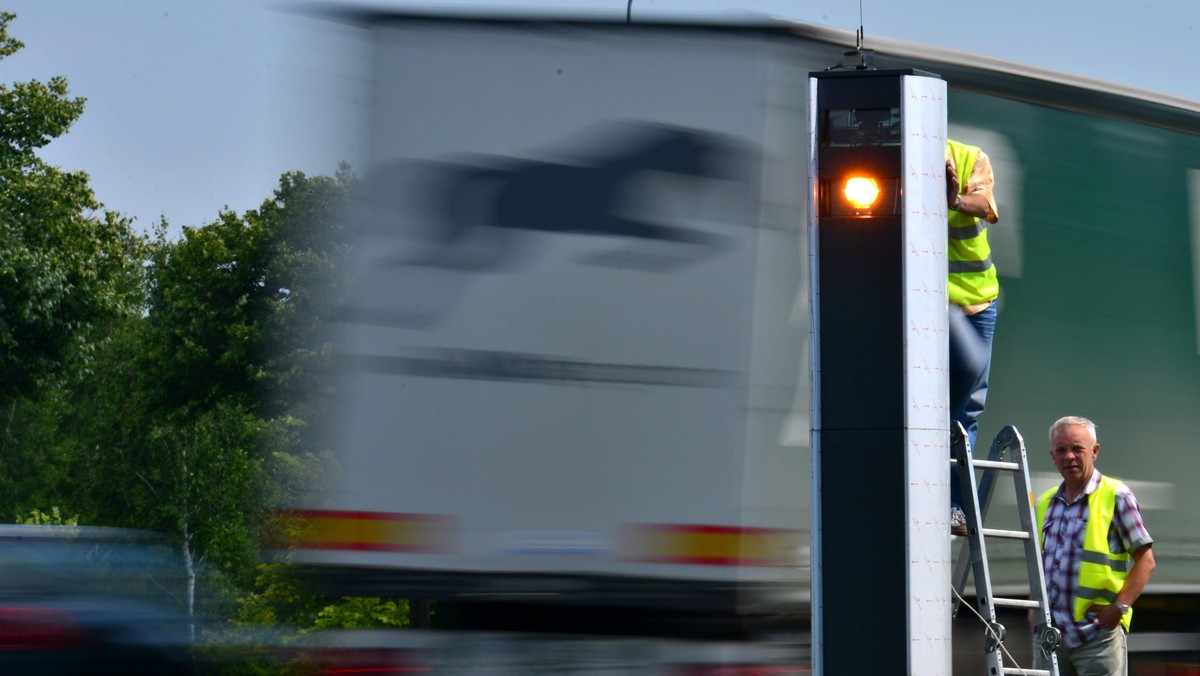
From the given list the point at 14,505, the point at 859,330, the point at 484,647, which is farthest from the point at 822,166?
the point at 14,505

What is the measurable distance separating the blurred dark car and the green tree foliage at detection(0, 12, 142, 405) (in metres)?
19.6

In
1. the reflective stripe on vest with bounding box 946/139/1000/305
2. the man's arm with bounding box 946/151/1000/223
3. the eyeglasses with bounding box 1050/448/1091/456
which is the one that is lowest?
the eyeglasses with bounding box 1050/448/1091/456

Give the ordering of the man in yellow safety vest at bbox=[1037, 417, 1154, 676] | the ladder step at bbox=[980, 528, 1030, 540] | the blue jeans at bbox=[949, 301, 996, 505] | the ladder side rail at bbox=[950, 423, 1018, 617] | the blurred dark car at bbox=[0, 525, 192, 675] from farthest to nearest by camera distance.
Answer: the blurred dark car at bbox=[0, 525, 192, 675], the blue jeans at bbox=[949, 301, 996, 505], the man in yellow safety vest at bbox=[1037, 417, 1154, 676], the ladder side rail at bbox=[950, 423, 1018, 617], the ladder step at bbox=[980, 528, 1030, 540]

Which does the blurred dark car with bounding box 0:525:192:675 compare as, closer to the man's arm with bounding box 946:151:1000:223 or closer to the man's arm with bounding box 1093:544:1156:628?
the man's arm with bounding box 946:151:1000:223

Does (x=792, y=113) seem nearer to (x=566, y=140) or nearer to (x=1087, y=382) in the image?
(x=566, y=140)

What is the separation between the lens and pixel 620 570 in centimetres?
663

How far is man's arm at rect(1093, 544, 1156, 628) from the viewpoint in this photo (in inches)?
223

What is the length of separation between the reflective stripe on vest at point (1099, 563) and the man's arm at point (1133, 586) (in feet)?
0.13

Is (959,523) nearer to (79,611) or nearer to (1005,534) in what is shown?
(1005,534)

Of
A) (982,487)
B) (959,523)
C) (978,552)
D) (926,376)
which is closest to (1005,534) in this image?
(978,552)

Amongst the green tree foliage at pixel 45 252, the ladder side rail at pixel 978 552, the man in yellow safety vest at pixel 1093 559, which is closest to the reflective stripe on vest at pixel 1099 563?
the man in yellow safety vest at pixel 1093 559

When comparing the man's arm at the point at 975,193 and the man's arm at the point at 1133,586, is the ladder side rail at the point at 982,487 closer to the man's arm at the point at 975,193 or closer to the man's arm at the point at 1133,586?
the man's arm at the point at 1133,586

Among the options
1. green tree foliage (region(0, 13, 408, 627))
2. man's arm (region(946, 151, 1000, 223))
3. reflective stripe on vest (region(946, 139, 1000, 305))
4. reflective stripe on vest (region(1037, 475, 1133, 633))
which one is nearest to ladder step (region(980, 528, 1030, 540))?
reflective stripe on vest (region(1037, 475, 1133, 633))

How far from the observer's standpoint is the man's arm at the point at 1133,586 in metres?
5.67
